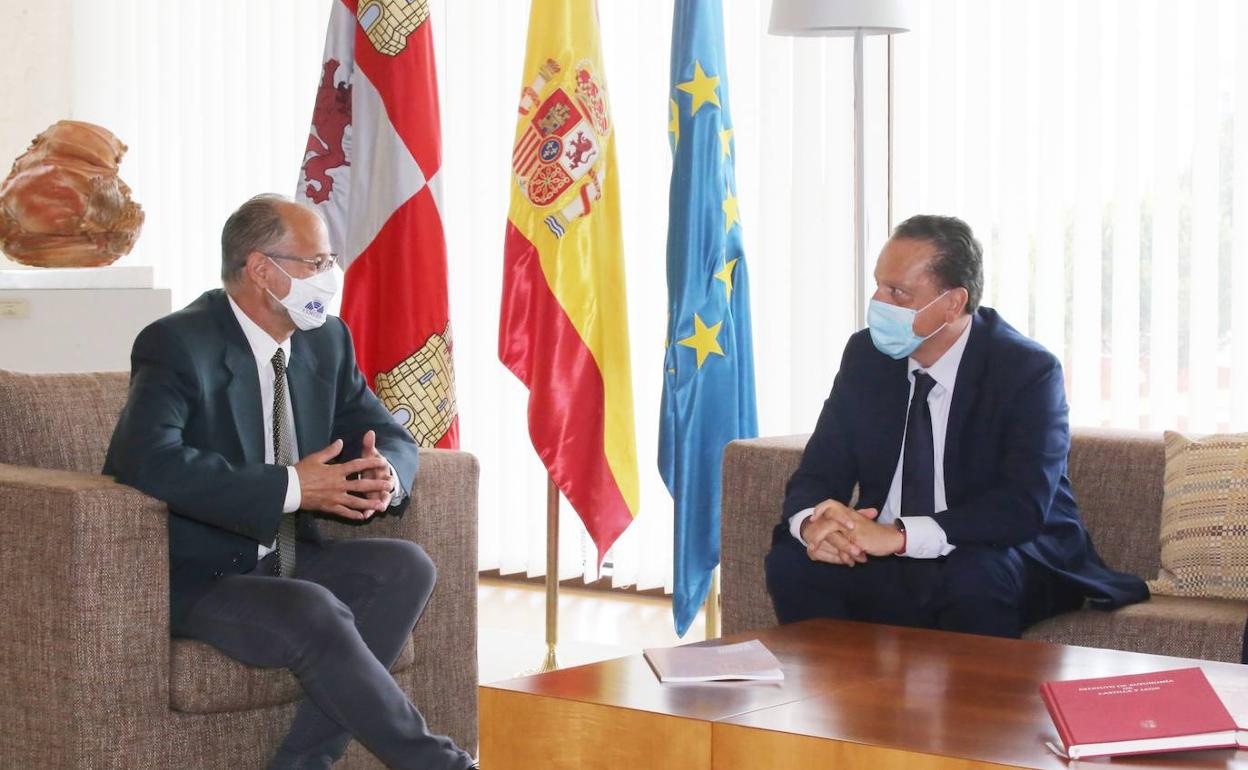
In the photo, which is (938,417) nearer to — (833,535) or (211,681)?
(833,535)

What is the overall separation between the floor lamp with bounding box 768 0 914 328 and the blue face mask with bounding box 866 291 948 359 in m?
1.00

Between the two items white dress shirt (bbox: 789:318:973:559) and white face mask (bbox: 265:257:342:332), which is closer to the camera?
white face mask (bbox: 265:257:342:332)

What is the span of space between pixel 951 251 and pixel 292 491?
127cm

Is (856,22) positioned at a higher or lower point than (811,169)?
higher

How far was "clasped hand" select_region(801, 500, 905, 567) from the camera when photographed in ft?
8.54

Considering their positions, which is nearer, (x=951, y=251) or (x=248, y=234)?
(x=248, y=234)

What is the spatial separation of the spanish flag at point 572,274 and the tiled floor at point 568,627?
0.44m

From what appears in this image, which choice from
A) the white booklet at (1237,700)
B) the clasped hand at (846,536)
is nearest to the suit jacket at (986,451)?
the clasped hand at (846,536)

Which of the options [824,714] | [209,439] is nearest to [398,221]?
[209,439]

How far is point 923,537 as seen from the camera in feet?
8.62

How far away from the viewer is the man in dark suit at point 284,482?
233cm

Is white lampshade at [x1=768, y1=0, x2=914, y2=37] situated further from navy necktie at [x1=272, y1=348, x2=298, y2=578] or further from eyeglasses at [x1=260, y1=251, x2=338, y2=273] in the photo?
navy necktie at [x1=272, y1=348, x2=298, y2=578]

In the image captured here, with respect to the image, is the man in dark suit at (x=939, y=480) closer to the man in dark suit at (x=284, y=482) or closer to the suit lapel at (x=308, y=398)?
the man in dark suit at (x=284, y=482)

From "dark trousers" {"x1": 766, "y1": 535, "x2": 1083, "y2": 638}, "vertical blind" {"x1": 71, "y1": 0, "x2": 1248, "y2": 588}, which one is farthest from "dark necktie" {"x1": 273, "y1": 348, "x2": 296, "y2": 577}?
"vertical blind" {"x1": 71, "y1": 0, "x2": 1248, "y2": 588}
